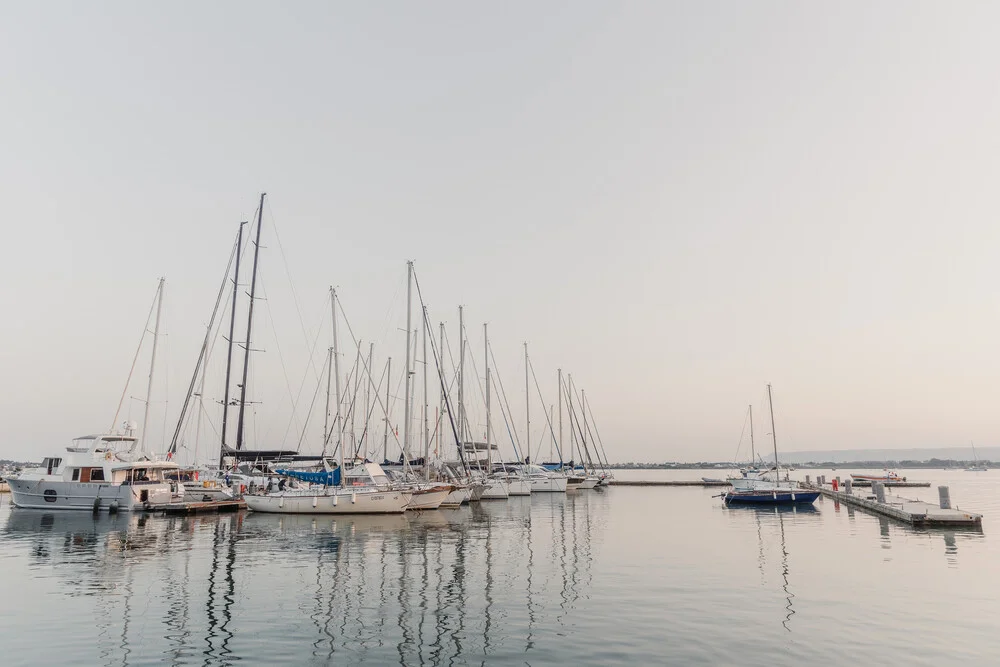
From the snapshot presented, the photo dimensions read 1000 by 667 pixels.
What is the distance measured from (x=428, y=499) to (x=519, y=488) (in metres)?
26.0

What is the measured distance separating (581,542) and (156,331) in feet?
149

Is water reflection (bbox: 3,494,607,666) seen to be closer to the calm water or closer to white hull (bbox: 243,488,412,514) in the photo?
the calm water

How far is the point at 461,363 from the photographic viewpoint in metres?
67.7

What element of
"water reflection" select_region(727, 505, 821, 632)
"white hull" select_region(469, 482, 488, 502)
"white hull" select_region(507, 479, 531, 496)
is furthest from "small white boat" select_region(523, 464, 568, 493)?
"water reflection" select_region(727, 505, 821, 632)

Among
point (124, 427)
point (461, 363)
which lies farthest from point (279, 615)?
point (461, 363)

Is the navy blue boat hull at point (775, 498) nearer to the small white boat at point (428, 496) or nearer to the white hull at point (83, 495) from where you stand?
the small white boat at point (428, 496)

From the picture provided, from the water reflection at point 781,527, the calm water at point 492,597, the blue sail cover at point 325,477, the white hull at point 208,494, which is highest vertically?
the blue sail cover at point 325,477

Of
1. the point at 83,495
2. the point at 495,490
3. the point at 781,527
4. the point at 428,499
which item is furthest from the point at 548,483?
the point at 83,495

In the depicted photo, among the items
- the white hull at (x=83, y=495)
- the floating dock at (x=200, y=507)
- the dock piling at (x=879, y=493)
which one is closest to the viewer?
the floating dock at (x=200, y=507)

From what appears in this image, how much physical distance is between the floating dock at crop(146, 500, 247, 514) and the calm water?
11.3 meters

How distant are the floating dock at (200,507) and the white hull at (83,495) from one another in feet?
3.72

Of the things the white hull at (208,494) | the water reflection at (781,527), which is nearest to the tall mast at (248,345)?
the white hull at (208,494)

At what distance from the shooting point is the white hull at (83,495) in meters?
45.2

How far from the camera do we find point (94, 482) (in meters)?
45.8
